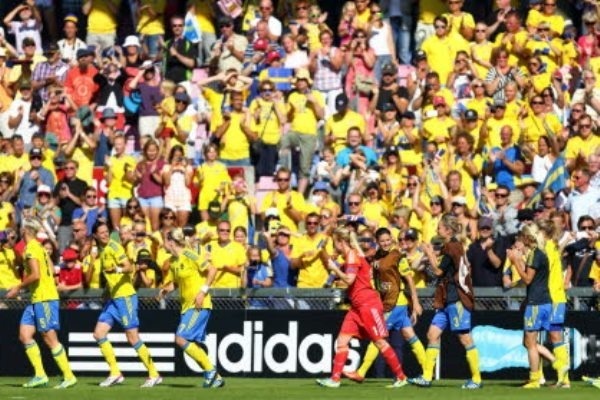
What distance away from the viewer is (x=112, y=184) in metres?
28.9

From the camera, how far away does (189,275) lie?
23.4 m

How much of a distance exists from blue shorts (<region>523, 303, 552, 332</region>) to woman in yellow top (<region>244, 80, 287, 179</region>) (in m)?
7.43

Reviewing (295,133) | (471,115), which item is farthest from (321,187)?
(471,115)

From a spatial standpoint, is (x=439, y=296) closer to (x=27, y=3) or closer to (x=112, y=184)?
(x=112, y=184)

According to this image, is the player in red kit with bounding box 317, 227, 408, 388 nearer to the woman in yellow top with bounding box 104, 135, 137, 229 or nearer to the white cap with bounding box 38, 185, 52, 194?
the woman in yellow top with bounding box 104, 135, 137, 229

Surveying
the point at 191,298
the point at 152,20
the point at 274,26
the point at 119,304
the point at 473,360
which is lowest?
the point at 473,360

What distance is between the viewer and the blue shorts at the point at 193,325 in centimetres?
2319

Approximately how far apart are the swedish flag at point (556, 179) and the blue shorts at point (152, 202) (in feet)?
18.4

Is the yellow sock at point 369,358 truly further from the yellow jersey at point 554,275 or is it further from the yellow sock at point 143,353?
the yellow sock at point 143,353

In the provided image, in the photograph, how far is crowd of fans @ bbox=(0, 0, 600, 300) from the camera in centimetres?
2672

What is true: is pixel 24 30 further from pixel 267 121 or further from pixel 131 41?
pixel 267 121

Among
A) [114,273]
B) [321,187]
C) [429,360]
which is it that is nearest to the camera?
[429,360]

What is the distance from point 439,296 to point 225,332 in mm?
4225

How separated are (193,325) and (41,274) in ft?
6.56
